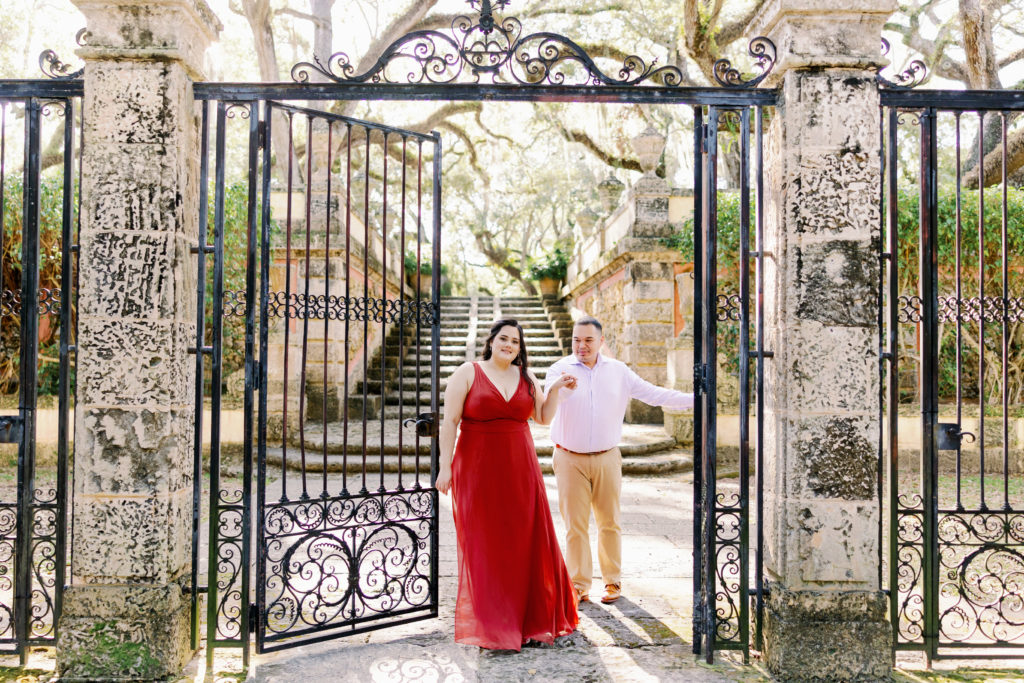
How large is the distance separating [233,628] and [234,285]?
7.10m

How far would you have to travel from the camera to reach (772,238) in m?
3.86

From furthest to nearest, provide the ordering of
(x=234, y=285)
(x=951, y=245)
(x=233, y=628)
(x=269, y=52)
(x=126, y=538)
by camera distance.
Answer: (x=269, y=52), (x=234, y=285), (x=951, y=245), (x=233, y=628), (x=126, y=538)

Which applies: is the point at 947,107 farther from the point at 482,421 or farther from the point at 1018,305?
the point at 482,421

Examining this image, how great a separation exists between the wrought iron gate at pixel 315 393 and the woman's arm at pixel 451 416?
4.2 inches

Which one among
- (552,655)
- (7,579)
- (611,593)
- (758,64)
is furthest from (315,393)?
(758,64)

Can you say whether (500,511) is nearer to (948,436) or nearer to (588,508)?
(588,508)

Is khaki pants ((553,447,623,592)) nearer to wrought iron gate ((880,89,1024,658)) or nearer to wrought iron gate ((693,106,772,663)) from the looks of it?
wrought iron gate ((693,106,772,663))

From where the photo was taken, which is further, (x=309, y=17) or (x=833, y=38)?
(x=309, y=17)

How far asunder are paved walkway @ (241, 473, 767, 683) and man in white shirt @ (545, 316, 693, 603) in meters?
0.28

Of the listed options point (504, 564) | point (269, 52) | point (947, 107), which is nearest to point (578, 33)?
point (269, 52)

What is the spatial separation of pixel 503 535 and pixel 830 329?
2.00 m

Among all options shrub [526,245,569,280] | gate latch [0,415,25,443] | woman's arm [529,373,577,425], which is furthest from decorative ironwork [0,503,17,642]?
shrub [526,245,569,280]

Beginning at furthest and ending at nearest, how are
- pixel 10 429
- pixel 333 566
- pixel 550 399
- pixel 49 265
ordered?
1. pixel 49 265
2. pixel 550 399
3. pixel 333 566
4. pixel 10 429

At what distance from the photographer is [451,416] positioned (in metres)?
3.99
